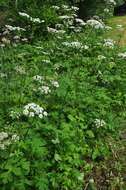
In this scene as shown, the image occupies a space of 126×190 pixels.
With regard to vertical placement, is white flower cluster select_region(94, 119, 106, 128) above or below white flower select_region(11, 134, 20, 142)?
below

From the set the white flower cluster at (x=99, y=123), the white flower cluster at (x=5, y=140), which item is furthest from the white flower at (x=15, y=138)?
the white flower cluster at (x=99, y=123)

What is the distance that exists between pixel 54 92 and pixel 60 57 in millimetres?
2630

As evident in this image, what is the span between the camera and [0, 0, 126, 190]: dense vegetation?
17.7ft

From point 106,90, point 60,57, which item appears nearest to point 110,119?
point 106,90

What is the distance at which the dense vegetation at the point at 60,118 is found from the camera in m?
5.40

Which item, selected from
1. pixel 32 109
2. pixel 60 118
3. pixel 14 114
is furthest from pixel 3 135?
pixel 60 118

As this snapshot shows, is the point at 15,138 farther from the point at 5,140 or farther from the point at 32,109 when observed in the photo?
the point at 32,109

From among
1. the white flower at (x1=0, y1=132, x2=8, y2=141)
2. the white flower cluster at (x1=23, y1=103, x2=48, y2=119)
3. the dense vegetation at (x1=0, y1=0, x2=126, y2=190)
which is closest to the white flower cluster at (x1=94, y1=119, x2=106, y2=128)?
the dense vegetation at (x1=0, y1=0, x2=126, y2=190)

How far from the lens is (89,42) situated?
34.1 ft

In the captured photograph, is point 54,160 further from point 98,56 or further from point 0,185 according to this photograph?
point 98,56

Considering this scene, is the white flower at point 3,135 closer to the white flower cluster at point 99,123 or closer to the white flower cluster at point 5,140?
the white flower cluster at point 5,140

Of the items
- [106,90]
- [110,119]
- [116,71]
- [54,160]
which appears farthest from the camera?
[116,71]

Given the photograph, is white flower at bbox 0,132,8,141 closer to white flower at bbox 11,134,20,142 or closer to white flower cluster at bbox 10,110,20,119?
white flower at bbox 11,134,20,142

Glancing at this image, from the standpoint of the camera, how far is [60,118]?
6.43 metres
